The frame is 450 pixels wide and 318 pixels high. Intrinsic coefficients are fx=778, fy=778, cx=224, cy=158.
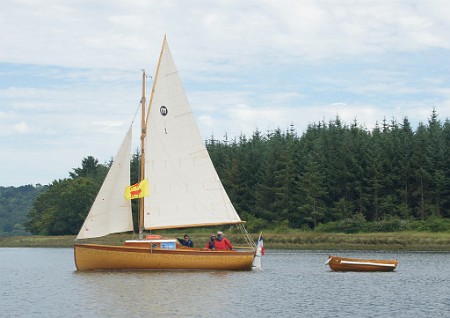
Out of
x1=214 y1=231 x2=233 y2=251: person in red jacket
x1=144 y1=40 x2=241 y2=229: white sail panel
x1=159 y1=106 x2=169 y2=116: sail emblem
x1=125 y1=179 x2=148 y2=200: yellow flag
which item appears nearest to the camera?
x1=125 y1=179 x2=148 y2=200: yellow flag

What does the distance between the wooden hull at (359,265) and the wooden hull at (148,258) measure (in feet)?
28.7

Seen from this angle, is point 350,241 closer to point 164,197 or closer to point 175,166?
point 175,166

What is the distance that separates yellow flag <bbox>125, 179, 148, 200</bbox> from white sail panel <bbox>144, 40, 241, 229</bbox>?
0.73m

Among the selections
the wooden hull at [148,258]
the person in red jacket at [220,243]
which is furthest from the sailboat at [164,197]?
the person in red jacket at [220,243]

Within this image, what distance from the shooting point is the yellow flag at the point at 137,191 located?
56.9 m

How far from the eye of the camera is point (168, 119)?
59031mm

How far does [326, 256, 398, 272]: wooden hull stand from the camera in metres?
62.6

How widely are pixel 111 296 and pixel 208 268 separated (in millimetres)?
14311

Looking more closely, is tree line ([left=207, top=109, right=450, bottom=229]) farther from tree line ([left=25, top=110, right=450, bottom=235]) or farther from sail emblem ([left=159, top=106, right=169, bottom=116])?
sail emblem ([left=159, top=106, right=169, bottom=116])

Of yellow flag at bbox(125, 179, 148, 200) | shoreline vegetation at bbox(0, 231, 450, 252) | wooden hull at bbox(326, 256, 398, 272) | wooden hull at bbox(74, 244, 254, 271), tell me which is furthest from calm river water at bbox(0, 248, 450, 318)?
shoreline vegetation at bbox(0, 231, 450, 252)

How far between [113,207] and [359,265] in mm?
20609

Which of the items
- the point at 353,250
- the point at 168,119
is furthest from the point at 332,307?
the point at 353,250

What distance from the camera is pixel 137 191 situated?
57250 mm

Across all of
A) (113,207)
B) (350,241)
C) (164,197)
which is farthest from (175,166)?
(350,241)
